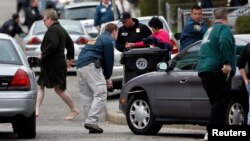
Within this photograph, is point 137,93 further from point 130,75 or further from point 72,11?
point 72,11

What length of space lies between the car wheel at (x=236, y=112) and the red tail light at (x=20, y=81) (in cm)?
276

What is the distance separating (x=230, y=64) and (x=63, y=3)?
34.2 meters

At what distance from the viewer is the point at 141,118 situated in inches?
656

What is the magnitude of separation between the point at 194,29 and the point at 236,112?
468cm

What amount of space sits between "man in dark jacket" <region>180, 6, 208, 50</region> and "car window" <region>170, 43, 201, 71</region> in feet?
10.5

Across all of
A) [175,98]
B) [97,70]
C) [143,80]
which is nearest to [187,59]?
A: [175,98]

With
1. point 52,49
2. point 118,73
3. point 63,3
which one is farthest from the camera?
point 63,3

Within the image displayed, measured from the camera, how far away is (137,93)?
55.7 feet

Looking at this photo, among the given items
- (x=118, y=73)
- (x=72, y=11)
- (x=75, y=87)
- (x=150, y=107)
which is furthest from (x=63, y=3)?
(x=150, y=107)

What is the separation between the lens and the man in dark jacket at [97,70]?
55.6ft

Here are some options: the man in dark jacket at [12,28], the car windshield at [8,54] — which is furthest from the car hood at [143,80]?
the man in dark jacket at [12,28]

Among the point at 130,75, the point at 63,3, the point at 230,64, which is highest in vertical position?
the point at 230,64

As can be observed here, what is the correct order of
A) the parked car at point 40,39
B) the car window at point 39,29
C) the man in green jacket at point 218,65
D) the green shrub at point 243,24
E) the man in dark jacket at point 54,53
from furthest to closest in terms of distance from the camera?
the car window at point 39,29 < the parked car at point 40,39 < the green shrub at point 243,24 < the man in dark jacket at point 54,53 < the man in green jacket at point 218,65

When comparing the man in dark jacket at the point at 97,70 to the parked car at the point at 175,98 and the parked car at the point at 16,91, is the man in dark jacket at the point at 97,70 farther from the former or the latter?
the parked car at the point at 16,91
